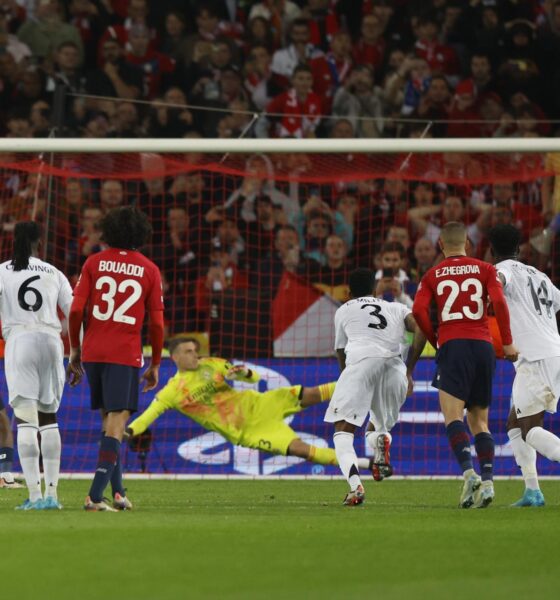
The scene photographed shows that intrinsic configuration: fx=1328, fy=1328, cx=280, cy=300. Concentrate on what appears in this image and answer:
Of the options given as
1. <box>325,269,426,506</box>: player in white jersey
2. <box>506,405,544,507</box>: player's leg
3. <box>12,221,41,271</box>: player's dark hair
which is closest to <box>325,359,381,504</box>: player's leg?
<box>325,269,426,506</box>: player in white jersey

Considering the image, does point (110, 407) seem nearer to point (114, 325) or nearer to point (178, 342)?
point (114, 325)

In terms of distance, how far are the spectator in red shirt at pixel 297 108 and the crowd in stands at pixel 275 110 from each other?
24 millimetres

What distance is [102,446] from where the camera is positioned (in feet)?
29.9

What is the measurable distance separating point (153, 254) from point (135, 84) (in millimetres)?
3077

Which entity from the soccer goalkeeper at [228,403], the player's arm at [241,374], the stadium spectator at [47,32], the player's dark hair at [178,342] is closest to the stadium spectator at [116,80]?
the stadium spectator at [47,32]

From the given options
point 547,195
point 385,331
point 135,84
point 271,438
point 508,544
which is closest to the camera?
point 508,544

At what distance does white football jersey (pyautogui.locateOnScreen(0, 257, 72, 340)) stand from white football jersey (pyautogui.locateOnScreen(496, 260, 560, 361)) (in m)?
3.34

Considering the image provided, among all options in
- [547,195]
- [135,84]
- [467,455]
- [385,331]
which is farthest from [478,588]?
[135,84]

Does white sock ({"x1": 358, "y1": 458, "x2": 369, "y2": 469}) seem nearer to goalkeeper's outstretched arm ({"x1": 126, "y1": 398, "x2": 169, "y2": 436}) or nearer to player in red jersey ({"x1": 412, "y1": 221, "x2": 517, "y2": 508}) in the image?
goalkeeper's outstretched arm ({"x1": 126, "y1": 398, "x2": 169, "y2": 436})

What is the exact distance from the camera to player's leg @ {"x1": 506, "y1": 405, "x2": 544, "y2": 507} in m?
9.88

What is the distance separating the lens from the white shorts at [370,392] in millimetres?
10703

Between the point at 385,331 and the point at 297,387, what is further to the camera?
the point at 297,387

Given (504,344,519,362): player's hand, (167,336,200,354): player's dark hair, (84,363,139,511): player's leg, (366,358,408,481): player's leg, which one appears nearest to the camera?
(84,363,139,511): player's leg

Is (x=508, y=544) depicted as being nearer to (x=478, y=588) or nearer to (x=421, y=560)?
(x=421, y=560)
